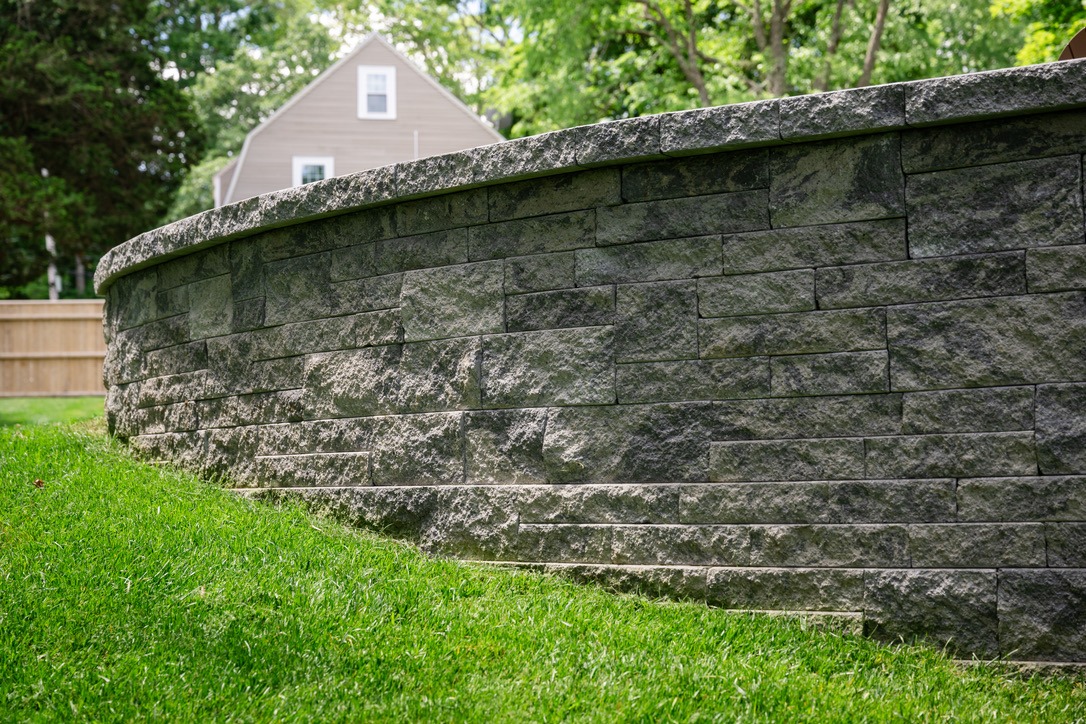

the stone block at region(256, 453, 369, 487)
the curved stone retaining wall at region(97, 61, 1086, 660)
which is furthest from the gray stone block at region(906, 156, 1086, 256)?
the stone block at region(256, 453, 369, 487)

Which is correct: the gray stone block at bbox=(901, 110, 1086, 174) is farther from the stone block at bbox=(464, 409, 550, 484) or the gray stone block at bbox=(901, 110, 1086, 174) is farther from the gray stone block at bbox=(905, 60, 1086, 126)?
the stone block at bbox=(464, 409, 550, 484)

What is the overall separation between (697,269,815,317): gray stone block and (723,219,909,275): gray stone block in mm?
34

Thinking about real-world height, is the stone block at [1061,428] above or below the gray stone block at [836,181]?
below

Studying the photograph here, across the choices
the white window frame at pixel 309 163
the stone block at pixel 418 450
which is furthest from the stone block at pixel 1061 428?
the white window frame at pixel 309 163

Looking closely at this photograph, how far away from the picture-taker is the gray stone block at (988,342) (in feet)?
10.6

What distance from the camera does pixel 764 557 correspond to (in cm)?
356

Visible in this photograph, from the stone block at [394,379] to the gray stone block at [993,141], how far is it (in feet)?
6.01

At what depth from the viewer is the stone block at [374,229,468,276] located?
4.18m

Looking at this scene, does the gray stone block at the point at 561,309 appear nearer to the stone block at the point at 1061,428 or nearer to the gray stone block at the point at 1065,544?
the stone block at the point at 1061,428

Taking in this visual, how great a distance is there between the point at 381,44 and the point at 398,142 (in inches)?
79.8

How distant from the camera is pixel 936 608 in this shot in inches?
132

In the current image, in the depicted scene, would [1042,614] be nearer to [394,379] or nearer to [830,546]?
[830,546]

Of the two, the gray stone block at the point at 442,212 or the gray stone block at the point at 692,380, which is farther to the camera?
the gray stone block at the point at 442,212

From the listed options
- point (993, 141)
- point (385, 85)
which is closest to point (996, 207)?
point (993, 141)
